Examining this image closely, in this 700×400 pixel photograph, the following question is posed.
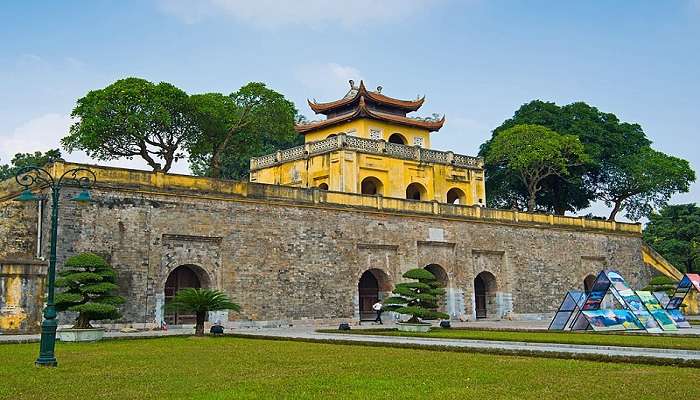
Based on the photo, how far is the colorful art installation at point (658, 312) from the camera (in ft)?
68.0

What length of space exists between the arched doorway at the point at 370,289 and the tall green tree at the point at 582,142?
54.8ft

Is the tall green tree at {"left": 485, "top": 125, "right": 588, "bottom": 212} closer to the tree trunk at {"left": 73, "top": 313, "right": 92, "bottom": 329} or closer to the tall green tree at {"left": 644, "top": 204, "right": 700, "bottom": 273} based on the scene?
the tall green tree at {"left": 644, "top": 204, "right": 700, "bottom": 273}

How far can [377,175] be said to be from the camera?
34250 mm

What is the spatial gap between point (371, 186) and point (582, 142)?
15.8 m

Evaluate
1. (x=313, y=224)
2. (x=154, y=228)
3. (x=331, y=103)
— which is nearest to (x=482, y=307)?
(x=313, y=224)

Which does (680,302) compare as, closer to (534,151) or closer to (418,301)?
(418,301)

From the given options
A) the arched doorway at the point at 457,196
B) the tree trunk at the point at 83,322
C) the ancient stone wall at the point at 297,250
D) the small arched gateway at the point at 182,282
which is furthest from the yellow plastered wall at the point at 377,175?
the tree trunk at the point at 83,322

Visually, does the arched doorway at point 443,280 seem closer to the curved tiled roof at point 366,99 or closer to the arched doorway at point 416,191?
the arched doorway at point 416,191

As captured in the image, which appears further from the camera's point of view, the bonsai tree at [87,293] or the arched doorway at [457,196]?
the arched doorway at [457,196]

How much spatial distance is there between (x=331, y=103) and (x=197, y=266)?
16029 millimetres

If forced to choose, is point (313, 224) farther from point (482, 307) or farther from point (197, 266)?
point (482, 307)

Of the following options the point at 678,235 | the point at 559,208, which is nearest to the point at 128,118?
the point at 559,208

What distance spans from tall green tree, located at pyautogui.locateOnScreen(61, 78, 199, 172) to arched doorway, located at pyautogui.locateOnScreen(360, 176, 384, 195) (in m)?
9.09

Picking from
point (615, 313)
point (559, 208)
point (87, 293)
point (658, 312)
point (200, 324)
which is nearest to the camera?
point (87, 293)
